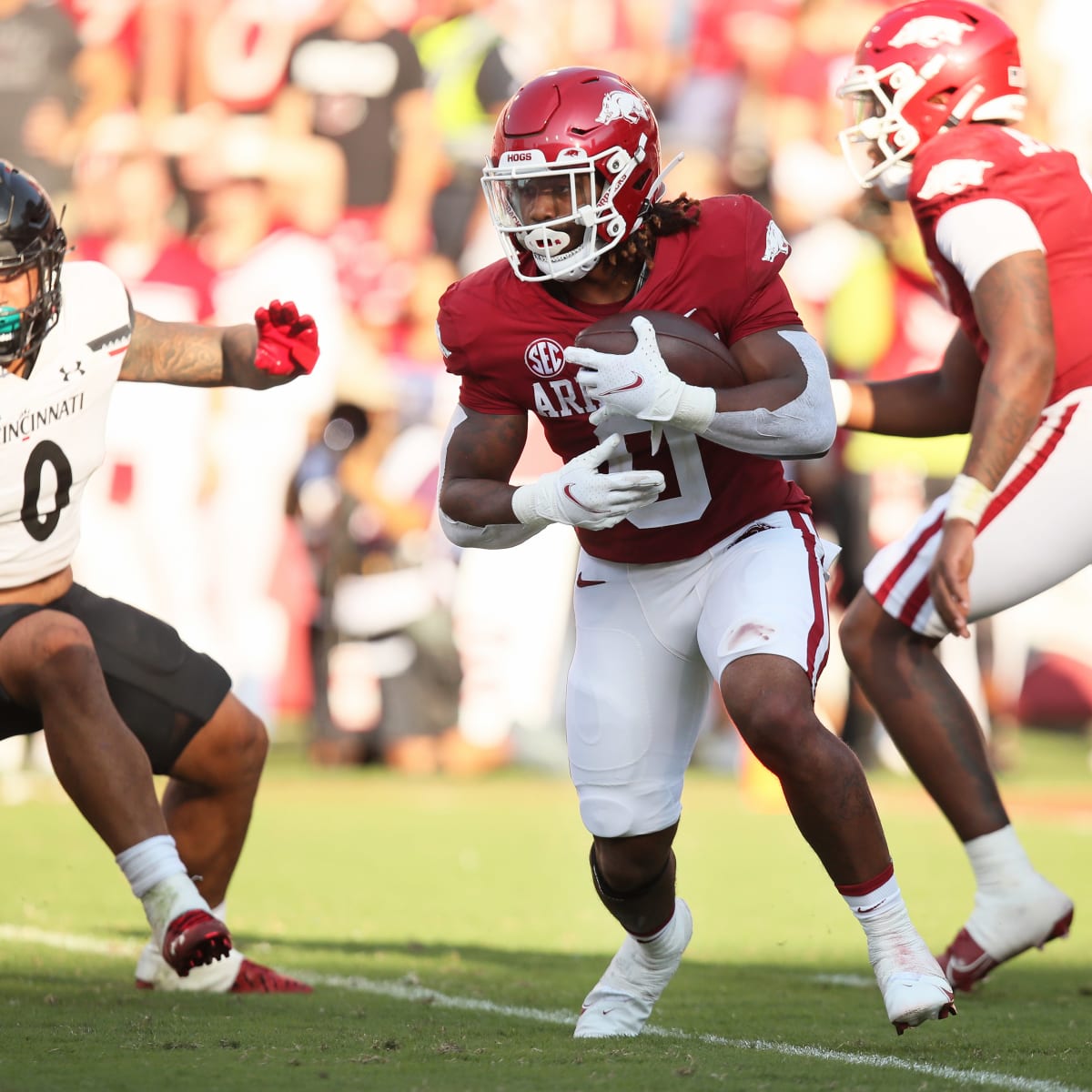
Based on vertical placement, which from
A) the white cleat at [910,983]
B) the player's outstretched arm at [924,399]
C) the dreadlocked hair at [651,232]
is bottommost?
the white cleat at [910,983]

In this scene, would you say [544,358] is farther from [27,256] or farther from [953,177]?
[27,256]

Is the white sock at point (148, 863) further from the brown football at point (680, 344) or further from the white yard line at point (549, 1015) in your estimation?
the brown football at point (680, 344)

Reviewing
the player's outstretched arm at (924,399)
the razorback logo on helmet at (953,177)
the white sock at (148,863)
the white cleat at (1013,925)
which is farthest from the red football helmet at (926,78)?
the white sock at (148,863)

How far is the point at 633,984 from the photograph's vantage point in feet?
12.3

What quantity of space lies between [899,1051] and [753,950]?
5.03ft

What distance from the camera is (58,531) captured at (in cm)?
420

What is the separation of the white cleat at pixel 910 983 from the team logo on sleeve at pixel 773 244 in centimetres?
137

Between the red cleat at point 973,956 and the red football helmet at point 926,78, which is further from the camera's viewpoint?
the red football helmet at point 926,78

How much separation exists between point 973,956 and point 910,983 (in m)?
1.06

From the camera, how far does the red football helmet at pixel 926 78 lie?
14.3ft

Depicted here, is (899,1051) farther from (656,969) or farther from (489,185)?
(489,185)

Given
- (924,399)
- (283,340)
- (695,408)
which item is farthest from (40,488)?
(924,399)

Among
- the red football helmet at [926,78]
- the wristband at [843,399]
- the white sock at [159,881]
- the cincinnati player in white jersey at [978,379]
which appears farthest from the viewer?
the wristband at [843,399]

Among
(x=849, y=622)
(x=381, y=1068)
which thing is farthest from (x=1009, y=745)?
(x=381, y=1068)
